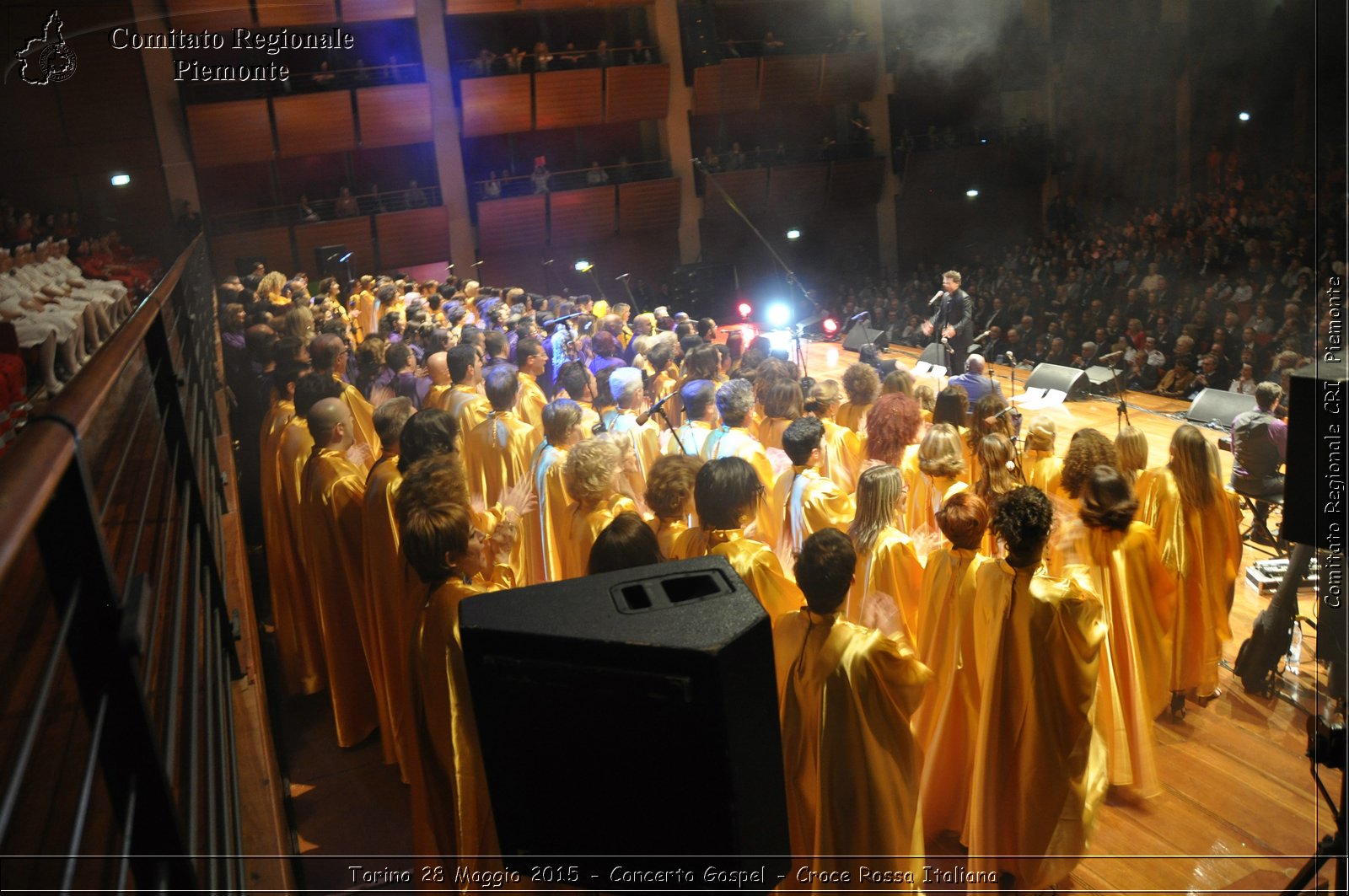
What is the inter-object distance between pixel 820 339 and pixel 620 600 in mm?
15969

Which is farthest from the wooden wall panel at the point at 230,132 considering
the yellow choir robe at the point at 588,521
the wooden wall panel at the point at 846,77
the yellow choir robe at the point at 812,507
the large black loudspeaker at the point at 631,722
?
the large black loudspeaker at the point at 631,722

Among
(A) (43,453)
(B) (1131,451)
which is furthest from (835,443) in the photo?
(A) (43,453)

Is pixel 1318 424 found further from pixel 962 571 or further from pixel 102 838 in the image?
pixel 102 838

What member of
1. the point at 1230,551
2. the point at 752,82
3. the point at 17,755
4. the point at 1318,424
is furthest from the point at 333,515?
the point at 752,82

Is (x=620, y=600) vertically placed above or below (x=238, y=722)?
above

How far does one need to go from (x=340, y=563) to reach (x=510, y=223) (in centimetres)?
1647

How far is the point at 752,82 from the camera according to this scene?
21031 mm

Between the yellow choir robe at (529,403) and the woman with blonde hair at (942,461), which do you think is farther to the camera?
the yellow choir robe at (529,403)

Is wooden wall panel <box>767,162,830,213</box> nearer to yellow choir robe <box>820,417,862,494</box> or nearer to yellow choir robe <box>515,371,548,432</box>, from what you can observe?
yellow choir robe <box>515,371,548,432</box>

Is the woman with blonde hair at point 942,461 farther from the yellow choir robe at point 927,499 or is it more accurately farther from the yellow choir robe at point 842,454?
the yellow choir robe at point 842,454

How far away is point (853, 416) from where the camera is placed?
6.43 metres

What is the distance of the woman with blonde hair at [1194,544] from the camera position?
484 cm

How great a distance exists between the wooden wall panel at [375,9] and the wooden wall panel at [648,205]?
549 cm

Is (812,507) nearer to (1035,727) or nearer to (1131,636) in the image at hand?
(1035,727)
